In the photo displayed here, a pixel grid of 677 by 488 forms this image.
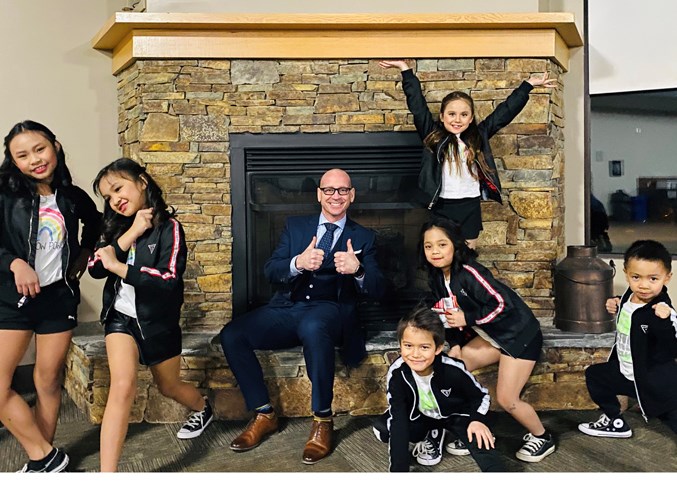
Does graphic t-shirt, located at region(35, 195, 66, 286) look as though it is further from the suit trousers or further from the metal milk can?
the metal milk can

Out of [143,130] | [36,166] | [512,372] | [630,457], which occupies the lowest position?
[630,457]

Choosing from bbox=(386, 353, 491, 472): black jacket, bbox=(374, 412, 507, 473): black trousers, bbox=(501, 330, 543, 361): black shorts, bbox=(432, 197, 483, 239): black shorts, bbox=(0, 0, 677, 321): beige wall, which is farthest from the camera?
bbox=(0, 0, 677, 321): beige wall

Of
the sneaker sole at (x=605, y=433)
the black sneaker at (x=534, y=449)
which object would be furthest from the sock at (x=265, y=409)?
the sneaker sole at (x=605, y=433)

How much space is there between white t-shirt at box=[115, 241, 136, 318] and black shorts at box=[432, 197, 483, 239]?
4.25 feet

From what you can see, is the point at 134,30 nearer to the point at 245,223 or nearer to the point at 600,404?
the point at 245,223

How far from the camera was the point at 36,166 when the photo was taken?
7.38ft

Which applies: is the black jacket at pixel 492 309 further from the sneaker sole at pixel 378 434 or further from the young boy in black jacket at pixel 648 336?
the sneaker sole at pixel 378 434

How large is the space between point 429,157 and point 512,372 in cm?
94

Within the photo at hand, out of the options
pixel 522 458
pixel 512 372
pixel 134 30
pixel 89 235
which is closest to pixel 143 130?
pixel 134 30

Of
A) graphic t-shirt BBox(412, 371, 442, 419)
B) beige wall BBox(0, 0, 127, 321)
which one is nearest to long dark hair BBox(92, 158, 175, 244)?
graphic t-shirt BBox(412, 371, 442, 419)

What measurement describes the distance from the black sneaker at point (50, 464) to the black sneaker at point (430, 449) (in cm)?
117

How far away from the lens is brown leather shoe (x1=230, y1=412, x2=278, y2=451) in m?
2.50

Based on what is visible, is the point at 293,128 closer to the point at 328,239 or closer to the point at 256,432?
the point at 328,239

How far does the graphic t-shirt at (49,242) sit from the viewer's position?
7.56 ft
